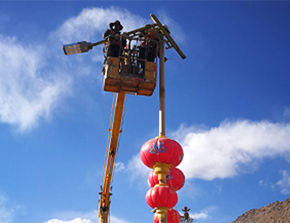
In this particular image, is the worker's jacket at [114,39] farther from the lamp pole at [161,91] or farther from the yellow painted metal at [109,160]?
the yellow painted metal at [109,160]

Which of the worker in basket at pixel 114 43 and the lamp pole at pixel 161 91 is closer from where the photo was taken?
the lamp pole at pixel 161 91

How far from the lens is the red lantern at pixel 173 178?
16.2 metres

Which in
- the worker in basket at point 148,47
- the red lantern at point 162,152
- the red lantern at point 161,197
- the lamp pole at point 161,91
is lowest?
the red lantern at point 161,197

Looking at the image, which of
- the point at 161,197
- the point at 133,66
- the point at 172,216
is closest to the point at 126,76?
the point at 133,66

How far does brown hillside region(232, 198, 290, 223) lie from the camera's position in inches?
4761

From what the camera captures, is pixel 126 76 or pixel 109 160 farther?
pixel 109 160

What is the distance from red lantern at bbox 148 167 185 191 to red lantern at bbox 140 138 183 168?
1.40 metres

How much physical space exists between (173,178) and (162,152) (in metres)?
2.46

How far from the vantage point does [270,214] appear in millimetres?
126312

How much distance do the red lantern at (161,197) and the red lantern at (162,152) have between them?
3.26 ft

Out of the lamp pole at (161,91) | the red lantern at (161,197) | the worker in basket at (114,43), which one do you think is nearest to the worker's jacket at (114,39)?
the worker in basket at (114,43)

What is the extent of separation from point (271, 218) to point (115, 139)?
115768mm

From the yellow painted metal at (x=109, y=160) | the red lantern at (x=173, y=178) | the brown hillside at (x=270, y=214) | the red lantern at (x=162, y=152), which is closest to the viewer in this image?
the red lantern at (x=162, y=152)

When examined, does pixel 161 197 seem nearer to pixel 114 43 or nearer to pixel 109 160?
pixel 114 43
